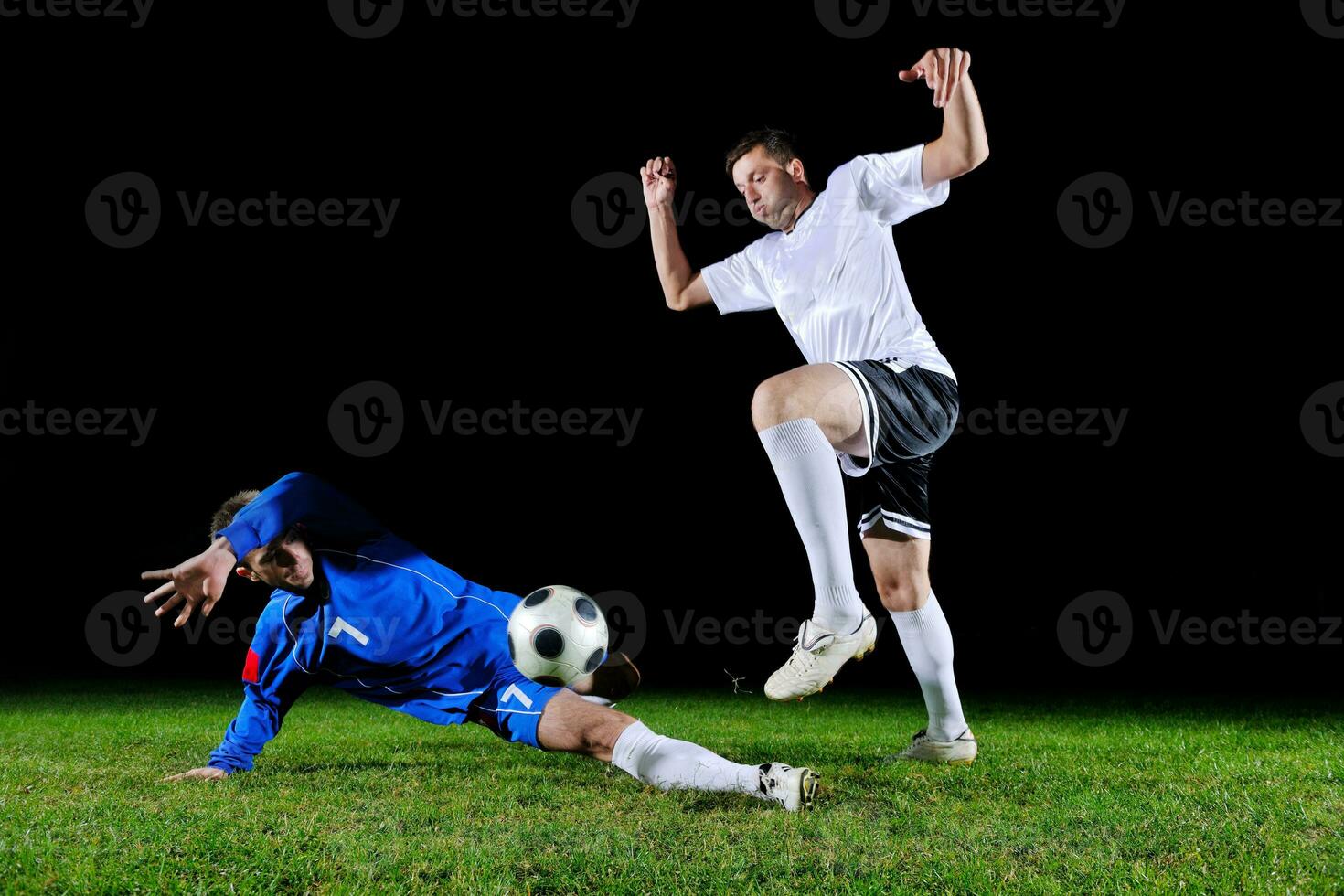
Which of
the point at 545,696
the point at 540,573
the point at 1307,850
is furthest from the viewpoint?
the point at 540,573

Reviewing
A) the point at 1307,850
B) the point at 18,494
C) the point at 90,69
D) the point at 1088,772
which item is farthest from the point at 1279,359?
the point at 18,494

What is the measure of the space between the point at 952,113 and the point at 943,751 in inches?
98.7

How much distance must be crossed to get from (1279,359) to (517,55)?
10.7 metres

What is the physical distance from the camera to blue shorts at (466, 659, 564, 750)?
3666 mm

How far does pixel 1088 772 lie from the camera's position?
3799mm

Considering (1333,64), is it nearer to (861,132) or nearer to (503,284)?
(861,132)
